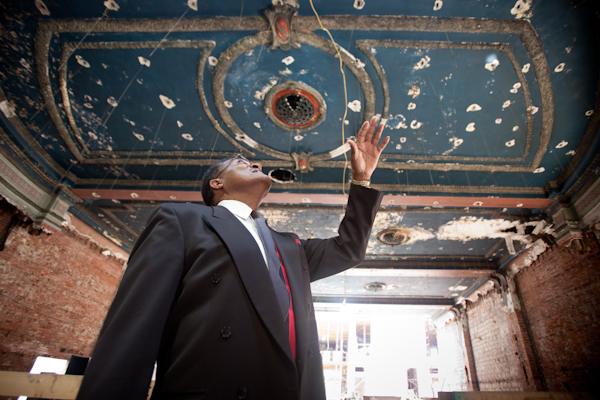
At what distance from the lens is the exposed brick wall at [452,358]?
10361 mm

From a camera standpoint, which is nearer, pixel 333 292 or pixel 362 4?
pixel 362 4

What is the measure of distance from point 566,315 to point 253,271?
7.26 metres

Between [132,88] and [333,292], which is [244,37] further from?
[333,292]

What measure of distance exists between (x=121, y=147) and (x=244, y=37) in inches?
123

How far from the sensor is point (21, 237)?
5.21m

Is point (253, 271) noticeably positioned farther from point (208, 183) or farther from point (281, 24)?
point (281, 24)

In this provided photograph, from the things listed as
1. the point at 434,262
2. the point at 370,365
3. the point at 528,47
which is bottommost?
the point at 370,365


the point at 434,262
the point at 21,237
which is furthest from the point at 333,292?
the point at 21,237

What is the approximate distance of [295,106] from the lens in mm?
4133

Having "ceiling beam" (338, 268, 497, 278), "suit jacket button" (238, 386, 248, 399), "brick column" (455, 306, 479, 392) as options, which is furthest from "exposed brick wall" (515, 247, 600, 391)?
"suit jacket button" (238, 386, 248, 399)

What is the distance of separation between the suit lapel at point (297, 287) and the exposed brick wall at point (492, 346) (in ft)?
27.8

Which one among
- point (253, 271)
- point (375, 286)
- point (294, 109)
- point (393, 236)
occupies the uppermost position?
point (294, 109)

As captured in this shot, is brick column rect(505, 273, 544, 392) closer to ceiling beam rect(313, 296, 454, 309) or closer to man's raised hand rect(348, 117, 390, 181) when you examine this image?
ceiling beam rect(313, 296, 454, 309)

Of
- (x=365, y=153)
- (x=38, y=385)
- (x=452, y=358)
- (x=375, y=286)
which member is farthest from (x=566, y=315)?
(x=38, y=385)
